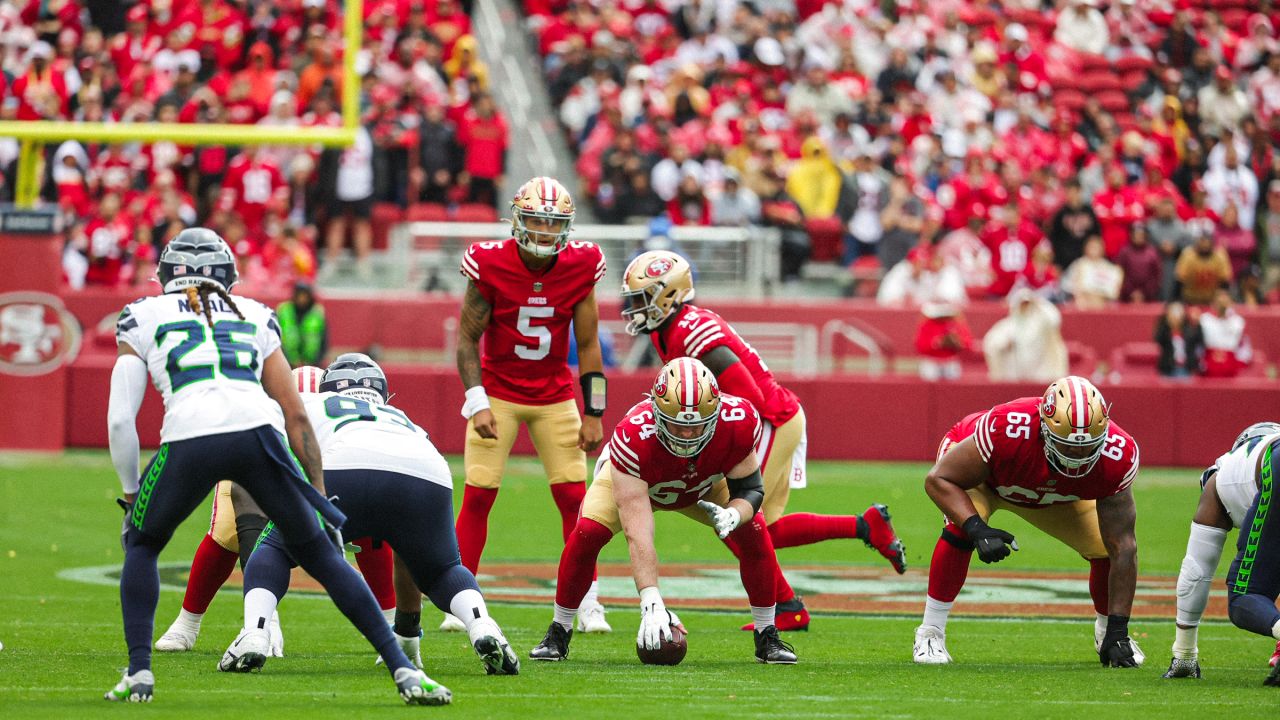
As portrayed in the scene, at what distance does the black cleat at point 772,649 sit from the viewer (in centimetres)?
758

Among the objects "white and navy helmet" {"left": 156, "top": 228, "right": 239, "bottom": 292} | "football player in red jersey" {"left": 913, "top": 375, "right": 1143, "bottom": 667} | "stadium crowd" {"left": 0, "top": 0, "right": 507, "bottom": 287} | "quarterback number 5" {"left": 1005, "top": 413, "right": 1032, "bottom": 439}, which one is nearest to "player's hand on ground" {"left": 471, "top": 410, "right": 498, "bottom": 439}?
"football player in red jersey" {"left": 913, "top": 375, "right": 1143, "bottom": 667}

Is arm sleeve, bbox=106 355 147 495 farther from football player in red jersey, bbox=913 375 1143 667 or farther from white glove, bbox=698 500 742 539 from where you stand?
football player in red jersey, bbox=913 375 1143 667

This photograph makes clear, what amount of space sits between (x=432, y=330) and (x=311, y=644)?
1116 cm

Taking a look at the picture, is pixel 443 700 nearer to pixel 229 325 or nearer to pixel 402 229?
pixel 229 325

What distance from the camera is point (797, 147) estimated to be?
22.2 m

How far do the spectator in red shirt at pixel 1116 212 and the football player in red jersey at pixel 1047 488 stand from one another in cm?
1377

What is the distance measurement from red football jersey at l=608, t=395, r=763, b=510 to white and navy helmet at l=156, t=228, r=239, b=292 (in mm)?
1810

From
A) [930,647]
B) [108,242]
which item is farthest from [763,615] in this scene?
[108,242]

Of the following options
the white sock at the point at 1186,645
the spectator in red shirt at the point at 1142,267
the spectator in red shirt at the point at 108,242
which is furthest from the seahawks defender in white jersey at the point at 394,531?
the spectator in red shirt at the point at 1142,267

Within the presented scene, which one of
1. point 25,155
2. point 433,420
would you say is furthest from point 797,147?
point 25,155

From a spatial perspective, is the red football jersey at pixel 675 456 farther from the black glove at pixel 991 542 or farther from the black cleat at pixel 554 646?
the black glove at pixel 991 542

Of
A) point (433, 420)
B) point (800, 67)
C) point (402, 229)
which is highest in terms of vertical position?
point (800, 67)

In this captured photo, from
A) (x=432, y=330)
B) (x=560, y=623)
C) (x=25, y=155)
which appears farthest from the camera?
(x=432, y=330)

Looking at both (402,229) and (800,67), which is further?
(800,67)
